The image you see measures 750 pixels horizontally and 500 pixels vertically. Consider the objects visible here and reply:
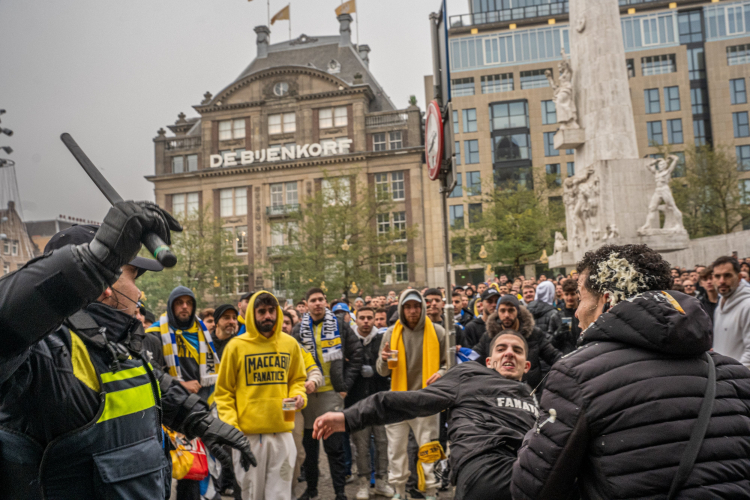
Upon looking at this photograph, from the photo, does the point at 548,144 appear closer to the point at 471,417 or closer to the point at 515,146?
the point at 515,146

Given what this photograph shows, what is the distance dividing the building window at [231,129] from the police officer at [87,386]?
5398cm

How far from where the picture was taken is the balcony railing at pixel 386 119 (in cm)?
5175

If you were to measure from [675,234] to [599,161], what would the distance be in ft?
9.90

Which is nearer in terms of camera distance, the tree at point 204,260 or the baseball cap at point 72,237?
the baseball cap at point 72,237

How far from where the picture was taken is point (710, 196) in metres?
38.7

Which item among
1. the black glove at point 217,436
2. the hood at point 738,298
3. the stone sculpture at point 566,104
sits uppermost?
the stone sculpture at point 566,104

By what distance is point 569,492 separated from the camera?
2.17m

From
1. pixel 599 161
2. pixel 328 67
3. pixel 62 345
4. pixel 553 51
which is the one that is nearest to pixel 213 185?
pixel 328 67

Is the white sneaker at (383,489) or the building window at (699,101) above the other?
the building window at (699,101)

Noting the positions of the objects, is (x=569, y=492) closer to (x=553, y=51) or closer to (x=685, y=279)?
(x=685, y=279)

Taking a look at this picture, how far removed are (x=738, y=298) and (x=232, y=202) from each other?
50891mm

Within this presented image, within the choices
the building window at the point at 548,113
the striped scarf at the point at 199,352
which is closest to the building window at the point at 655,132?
the building window at the point at 548,113

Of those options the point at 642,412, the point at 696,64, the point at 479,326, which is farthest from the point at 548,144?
the point at 642,412

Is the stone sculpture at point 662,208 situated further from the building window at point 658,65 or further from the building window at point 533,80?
the building window at point 658,65
